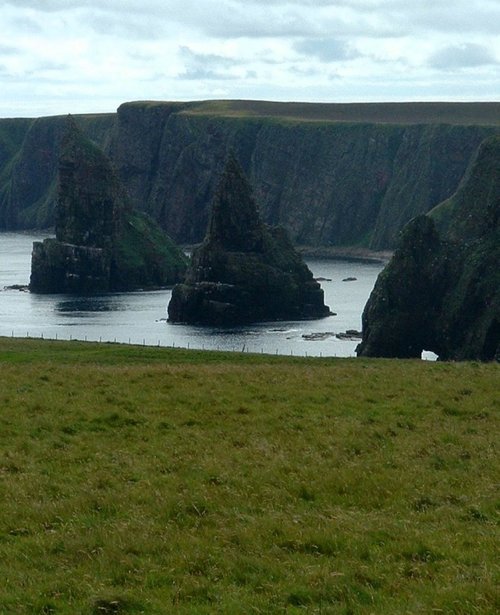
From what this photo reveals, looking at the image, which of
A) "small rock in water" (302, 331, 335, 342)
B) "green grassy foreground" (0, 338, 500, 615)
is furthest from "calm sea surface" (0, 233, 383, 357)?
"green grassy foreground" (0, 338, 500, 615)

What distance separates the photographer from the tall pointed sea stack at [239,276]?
181m

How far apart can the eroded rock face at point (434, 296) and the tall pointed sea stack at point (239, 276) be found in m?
54.2

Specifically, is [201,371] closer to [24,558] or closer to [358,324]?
[24,558]

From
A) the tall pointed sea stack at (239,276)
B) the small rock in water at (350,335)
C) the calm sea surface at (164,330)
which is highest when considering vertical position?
the tall pointed sea stack at (239,276)

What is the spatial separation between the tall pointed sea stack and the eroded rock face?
5419cm

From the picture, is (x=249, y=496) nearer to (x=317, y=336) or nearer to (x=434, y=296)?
(x=434, y=296)

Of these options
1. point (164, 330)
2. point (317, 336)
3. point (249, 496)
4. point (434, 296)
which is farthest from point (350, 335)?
point (249, 496)

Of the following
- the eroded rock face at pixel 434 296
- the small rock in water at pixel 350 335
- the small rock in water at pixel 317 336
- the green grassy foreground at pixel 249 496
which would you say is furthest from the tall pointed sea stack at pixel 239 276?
the green grassy foreground at pixel 249 496

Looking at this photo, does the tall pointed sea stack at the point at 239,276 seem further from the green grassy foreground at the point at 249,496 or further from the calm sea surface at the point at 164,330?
the green grassy foreground at the point at 249,496

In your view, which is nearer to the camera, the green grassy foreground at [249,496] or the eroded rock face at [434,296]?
the green grassy foreground at [249,496]

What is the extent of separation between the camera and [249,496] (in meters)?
22.2

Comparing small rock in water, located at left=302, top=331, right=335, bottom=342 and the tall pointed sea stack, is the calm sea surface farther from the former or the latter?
the tall pointed sea stack

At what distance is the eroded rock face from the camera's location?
400 feet

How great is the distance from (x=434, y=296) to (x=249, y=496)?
10887cm
